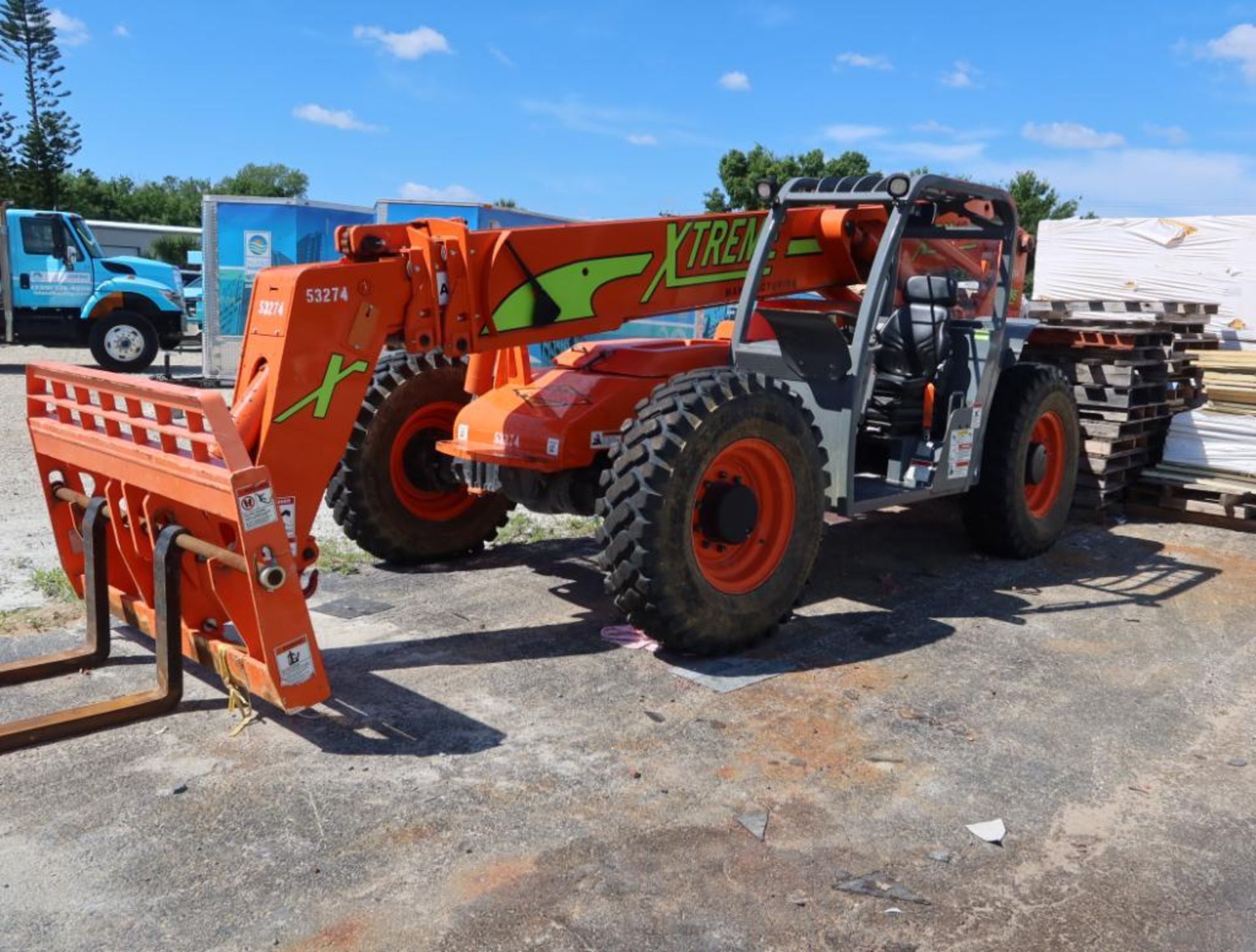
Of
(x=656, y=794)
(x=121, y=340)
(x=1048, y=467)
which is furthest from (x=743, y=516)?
(x=121, y=340)

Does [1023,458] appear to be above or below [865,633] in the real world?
above

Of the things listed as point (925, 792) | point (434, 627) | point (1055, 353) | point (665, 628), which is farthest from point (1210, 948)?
point (1055, 353)

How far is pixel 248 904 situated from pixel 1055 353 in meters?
7.48

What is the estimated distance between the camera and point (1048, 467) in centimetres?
754

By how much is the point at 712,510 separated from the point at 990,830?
1.92m

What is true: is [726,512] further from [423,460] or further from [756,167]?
[756,167]

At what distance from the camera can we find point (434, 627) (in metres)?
5.49

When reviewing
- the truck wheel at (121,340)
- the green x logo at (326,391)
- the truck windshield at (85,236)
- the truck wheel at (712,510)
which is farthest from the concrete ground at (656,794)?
the truck windshield at (85,236)

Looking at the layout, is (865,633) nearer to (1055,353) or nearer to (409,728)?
(409,728)

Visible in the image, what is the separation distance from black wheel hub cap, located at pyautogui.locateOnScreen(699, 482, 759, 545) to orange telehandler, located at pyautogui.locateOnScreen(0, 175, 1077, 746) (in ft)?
0.04

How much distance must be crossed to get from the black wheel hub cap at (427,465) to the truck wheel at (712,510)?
1.78 m

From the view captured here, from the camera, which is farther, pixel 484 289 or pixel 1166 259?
pixel 1166 259

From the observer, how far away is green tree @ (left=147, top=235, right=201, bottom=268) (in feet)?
138

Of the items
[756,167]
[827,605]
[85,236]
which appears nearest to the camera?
[827,605]
